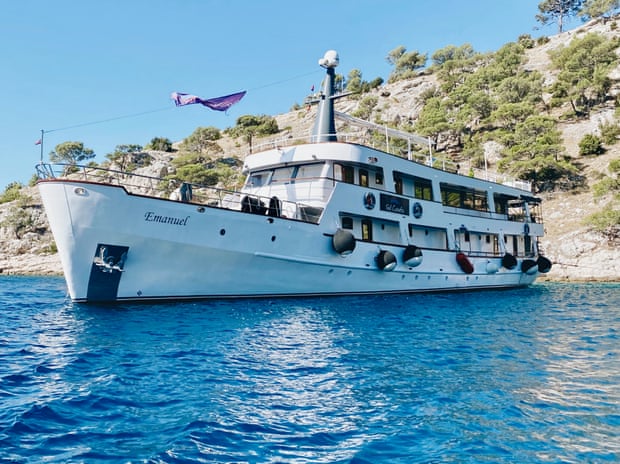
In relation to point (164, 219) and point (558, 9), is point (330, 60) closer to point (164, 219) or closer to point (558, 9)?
point (164, 219)

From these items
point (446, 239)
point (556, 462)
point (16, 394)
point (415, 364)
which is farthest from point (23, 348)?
point (446, 239)

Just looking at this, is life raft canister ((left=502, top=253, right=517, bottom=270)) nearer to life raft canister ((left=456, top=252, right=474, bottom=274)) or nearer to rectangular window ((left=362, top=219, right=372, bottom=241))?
life raft canister ((left=456, top=252, right=474, bottom=274))

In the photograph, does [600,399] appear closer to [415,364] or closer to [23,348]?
[415,364]

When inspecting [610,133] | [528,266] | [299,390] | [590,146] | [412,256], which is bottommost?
[299,390]

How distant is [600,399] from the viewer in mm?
5773

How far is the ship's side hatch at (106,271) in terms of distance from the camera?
40.8ft

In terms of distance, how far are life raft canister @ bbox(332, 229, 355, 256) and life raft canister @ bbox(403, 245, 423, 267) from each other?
12.6 ft

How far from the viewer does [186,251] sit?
44.1ft

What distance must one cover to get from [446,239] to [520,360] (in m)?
14.5

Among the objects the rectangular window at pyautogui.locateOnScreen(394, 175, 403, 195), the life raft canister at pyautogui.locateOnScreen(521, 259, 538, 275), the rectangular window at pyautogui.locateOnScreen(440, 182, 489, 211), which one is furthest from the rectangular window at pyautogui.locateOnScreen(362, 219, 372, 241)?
the life raft canister at pyautogui.locateOnScreen(521, 259, 538, 275)

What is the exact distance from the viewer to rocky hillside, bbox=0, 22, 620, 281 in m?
32.2

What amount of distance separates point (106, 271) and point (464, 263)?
16.9 meters

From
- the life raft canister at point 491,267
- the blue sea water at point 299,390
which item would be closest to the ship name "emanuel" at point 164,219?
the blue sea water at point 299,390

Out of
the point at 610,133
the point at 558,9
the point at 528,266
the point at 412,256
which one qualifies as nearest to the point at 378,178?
the point at 412,256
